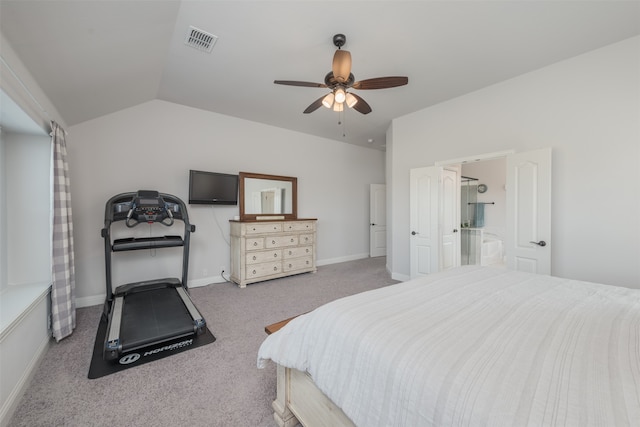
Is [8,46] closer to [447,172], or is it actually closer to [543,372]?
[543,372]

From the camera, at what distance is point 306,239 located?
15.8ft

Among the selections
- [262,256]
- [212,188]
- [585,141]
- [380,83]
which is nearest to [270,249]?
[262,256]

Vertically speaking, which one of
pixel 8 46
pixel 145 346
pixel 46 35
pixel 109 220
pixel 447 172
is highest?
pixel 46 35

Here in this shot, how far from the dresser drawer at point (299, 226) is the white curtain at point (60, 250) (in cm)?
281

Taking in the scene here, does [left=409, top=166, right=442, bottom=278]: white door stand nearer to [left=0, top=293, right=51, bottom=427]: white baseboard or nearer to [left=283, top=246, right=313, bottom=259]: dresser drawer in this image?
[left=283, top=246, right=313, bottom=259]: dresser drawer

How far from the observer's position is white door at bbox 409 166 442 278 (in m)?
3.86

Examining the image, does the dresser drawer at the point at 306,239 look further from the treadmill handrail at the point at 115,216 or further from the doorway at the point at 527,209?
the doorway at the point at 527,209

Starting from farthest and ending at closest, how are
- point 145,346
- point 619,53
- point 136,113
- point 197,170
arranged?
point 197,170 < point 136,113 < point 619,53 < point 145,346

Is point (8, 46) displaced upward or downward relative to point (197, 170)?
upward

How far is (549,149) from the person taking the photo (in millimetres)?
2766

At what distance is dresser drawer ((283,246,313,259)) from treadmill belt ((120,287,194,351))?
1.92 metres

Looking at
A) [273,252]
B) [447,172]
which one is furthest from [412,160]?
[273,252]

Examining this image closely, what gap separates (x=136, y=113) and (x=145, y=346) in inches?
125

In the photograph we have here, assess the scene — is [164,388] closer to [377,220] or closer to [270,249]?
[270,249]
